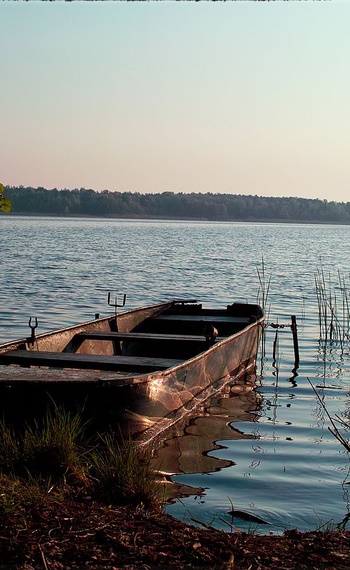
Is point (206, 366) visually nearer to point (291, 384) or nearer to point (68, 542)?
point (291, 384)

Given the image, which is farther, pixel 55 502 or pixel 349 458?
pixel 349 458

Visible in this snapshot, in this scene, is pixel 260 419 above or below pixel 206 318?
below

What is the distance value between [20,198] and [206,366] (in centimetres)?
15049

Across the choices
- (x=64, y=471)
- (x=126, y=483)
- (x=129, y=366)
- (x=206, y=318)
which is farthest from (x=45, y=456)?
(x=206, y=318)

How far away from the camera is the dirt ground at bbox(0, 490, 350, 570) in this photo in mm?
4875

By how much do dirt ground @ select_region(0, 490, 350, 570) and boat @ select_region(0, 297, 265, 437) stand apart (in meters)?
1.84

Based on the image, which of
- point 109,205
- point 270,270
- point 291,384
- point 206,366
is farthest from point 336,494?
point 109,205

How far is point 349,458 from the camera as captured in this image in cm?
922

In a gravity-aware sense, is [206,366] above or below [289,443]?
above

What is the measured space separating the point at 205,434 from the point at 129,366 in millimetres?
1461

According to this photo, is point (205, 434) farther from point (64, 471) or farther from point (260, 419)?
point (64, 471)

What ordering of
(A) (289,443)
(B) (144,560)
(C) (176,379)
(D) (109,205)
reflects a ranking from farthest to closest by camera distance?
(D) (109,205), (A) (289,443), (C) (176,379), (B) (144,560)

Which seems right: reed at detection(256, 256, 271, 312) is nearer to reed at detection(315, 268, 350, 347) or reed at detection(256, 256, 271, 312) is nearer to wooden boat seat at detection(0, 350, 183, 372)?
reed at detection(315, 268, 350, 347)

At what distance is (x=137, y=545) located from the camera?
5.14 metres
